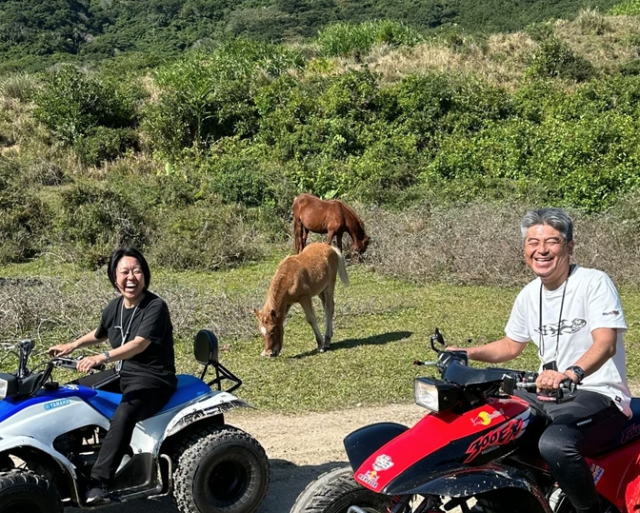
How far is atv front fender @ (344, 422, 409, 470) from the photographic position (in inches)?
154

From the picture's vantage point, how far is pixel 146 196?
66.4ft

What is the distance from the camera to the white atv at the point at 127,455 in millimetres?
4609

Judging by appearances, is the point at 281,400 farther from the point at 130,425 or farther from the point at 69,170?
the point at 69,170

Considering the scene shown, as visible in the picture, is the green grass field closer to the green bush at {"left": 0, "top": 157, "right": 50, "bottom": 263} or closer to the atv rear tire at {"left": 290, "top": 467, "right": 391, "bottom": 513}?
the green bush at {"left": 0, "top": 157, "right": 50, "bottom": 263}

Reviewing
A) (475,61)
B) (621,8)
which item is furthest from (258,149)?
(621,8)

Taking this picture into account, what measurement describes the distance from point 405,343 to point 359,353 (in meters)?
0.72

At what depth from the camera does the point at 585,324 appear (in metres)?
4.12

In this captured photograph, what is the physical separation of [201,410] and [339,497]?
1.61 metres

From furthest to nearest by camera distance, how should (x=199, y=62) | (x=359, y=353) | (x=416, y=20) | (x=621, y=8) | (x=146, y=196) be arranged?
(x=416, y=20) < (x=621, y=8) < (x=199, y=62) < (x=146, y=196) < (x=359, y=353)

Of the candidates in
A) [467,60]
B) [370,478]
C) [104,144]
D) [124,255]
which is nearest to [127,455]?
[124,255]

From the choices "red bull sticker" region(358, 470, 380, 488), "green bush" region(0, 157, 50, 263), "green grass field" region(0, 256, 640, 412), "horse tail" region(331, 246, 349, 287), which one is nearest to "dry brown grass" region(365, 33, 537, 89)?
"green bush" region(0, 157, 50, 263)

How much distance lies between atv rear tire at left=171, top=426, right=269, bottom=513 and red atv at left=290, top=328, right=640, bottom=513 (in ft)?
4.44

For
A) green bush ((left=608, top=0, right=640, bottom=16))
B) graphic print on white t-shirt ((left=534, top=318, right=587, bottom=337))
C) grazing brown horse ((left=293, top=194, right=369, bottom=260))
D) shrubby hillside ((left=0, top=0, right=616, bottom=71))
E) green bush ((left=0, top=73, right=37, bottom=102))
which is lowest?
graphic print on white t-shirt ((left=534, top=318, right=587, bottom=337))

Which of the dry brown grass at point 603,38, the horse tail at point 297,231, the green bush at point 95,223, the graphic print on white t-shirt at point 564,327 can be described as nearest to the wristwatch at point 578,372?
the graphic print on white t-shirt at point 564,327
